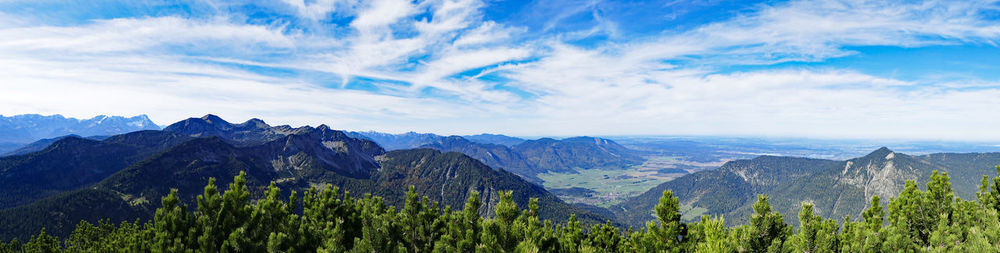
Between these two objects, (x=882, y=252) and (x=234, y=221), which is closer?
(x=234, y=221)

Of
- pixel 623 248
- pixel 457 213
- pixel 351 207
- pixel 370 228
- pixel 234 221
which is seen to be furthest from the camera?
pixel 623 248

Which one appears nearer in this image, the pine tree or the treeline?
the treeline

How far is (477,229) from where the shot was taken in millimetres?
20109

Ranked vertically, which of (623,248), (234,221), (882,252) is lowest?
(623,248)

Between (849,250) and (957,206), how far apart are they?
45.5 feet

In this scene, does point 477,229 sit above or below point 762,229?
below

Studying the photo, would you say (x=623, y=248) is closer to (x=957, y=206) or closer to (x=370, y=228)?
(x=370, y=228)

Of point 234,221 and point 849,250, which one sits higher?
point 234,221

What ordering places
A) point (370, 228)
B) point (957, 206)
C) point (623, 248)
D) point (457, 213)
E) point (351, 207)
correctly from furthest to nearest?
point (623, 248)
point (957, 206)
point (351, 207)
point (457, 213)
point (370, 228)

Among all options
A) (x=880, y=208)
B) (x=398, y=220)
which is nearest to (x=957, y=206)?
(x=880, y=208)

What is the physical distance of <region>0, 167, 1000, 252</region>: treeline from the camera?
637 inches

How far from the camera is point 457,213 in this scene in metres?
20.8

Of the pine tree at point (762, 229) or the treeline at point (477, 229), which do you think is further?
the pine tree at point (762, 229)

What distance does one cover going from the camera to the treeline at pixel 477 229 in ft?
53.1
